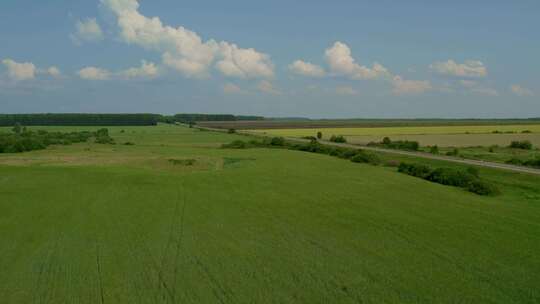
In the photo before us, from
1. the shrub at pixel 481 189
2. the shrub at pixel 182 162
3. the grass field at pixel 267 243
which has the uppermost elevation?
the shrub at pixel 481 189

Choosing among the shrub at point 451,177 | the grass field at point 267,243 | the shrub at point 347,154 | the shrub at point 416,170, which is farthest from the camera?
the shrub at point 347,154

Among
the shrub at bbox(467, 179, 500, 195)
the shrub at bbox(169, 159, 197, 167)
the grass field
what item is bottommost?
the shrub at bbox(169, 159, 197, 167)

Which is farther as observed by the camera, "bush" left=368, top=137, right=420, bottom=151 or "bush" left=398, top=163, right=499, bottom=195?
"bush" left=368, top=137, right=420, bottom=151

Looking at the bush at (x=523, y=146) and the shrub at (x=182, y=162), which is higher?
the bush at (x=523, y=146)

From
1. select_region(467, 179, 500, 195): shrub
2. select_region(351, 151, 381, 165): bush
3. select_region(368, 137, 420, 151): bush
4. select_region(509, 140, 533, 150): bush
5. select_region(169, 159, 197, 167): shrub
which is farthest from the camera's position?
select_region(509, 140, 533, 150): bush

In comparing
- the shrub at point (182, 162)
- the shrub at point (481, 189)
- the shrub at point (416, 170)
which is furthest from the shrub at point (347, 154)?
the shrub at point (481, 189)

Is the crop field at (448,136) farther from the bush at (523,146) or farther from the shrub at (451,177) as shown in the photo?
the shrub at (451,177)

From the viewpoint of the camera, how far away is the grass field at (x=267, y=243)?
1058 centimetres

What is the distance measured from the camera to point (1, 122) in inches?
6762

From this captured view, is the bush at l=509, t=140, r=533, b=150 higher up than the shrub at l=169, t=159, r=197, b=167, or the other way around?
the bush at l=509, t=140, r=533, b=150

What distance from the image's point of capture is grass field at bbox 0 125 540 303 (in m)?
10.6

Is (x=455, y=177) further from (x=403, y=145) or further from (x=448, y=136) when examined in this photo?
(x=448, y=136)

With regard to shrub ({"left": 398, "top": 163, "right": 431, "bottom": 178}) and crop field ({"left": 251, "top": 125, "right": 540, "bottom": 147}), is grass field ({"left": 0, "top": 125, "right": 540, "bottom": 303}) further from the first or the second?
crop field ({"left": 251, "top": 125, "right": 540, "bottom": 147})

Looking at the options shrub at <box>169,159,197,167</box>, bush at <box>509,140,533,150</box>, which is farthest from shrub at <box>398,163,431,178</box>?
bush at <box>509,140,533,150</box>
